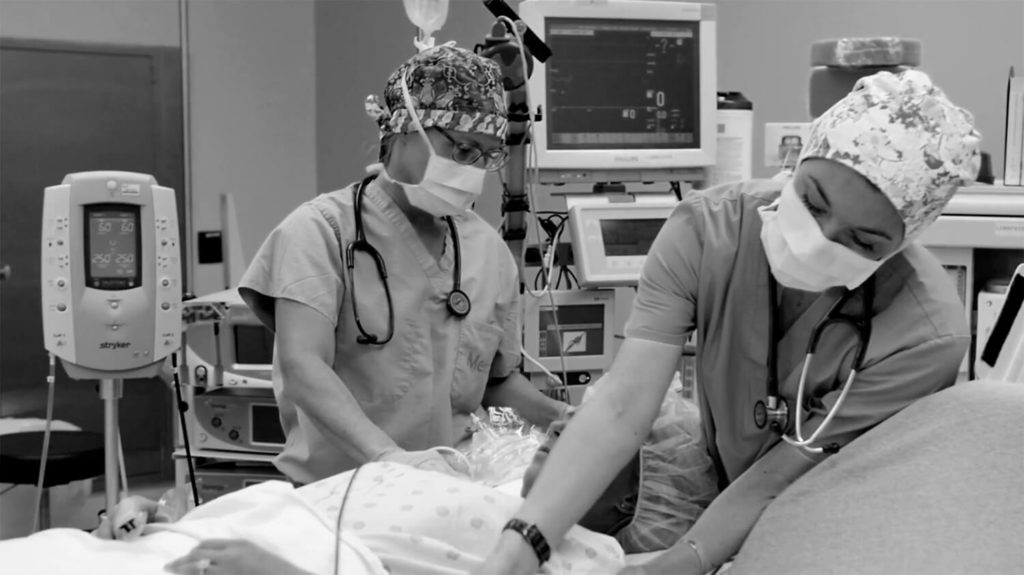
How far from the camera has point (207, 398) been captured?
9.30 ft

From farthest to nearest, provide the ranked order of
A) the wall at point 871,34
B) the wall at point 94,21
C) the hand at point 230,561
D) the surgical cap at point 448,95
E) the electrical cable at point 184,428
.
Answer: the wall at point 94,21 < the wall at point 871,34 < the electrical cable at point 184,428 < the surgical cap at point 448,95 < the hand at point 230,561

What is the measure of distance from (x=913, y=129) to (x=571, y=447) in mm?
579

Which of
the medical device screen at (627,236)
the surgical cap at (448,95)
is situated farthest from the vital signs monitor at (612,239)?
the surgical cap at (448,95)

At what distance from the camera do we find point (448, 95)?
1.98 m

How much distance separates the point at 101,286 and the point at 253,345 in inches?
15.1

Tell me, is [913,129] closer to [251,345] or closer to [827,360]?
[827,360]

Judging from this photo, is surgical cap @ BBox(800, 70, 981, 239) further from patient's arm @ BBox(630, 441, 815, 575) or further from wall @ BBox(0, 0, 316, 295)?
wall @ BBox(0, 0, 316, 295)

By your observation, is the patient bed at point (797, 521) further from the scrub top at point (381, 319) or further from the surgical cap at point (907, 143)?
the scrub top at point (381, 319)

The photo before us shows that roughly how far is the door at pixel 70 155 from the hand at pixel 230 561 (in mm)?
3187

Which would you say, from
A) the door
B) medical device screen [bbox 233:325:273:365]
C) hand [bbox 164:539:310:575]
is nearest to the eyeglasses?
hand [bbox 164:539:310:575]

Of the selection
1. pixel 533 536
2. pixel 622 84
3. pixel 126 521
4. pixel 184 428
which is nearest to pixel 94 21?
pixel 184 428

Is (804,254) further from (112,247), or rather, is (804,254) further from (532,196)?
(112,247)

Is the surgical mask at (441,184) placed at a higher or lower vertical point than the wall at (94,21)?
lower

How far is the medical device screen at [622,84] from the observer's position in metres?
2.73
